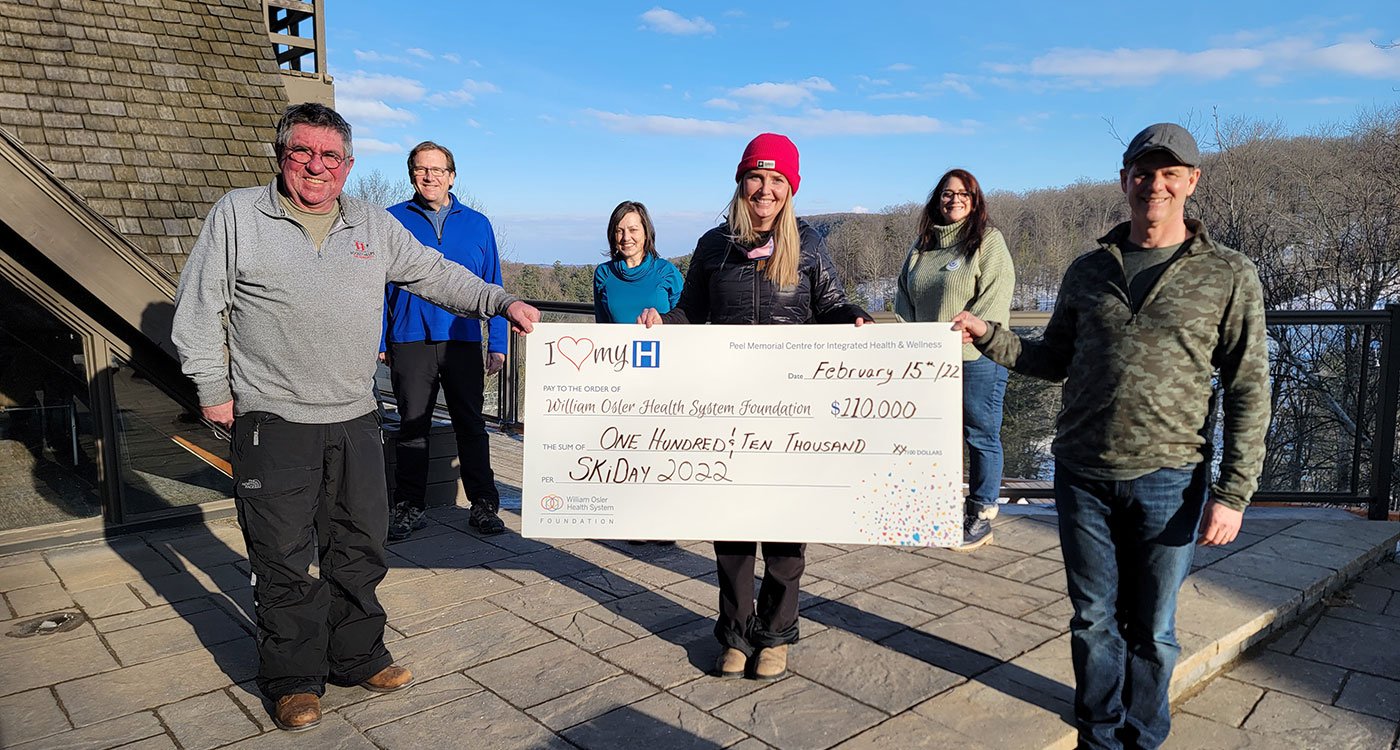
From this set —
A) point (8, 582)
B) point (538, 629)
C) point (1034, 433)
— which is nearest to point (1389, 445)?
point (1034, 433)

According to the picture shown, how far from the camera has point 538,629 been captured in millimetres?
3639

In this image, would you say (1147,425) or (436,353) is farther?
(436,353)

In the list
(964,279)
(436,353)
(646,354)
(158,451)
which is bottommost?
(158,451)

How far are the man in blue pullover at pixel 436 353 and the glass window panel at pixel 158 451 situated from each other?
1374mm

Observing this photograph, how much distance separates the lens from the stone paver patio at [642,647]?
9.30 feet

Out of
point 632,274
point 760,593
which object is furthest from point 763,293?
point 632,274

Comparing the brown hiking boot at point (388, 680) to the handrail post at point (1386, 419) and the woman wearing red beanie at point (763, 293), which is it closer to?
the woman wearing red beanie at point (763, 293)

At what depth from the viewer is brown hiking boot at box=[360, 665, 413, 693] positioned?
121 inches

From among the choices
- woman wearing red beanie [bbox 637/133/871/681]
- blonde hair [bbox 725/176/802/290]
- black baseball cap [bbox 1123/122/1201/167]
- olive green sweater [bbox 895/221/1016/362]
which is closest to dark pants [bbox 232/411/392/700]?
woman wearing red beanie [bbox 637/133/871/681]

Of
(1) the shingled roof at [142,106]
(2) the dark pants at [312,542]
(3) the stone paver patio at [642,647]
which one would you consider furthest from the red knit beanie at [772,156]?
(1) the shingled roof at [142,106]

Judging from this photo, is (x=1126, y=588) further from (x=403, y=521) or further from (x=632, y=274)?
(x=403, y=521)

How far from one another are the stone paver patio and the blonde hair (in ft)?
4.84

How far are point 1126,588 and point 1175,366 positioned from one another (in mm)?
700

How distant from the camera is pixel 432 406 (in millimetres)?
4867
